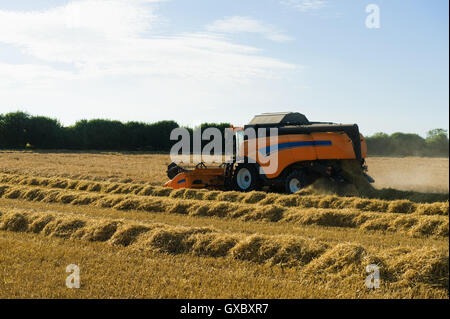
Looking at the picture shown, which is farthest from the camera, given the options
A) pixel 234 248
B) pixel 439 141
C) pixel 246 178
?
pixel 246 178

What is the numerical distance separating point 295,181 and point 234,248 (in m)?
6.43

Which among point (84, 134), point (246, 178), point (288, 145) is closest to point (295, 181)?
point (288, 145)

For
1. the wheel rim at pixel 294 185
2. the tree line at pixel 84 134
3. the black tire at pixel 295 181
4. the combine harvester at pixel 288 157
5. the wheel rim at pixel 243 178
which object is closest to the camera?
the combine harvester at pixel 288 157

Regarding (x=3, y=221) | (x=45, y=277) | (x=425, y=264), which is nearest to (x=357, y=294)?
(x=425, y=264)

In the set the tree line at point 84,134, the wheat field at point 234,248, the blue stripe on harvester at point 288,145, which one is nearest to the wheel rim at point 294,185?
the wheat field at point 234,248

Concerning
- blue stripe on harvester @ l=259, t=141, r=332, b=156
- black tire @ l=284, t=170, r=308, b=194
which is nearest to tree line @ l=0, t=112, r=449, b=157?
blue stripe on harvester @ l=259, t=141, r=332, b=156

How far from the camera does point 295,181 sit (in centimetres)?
1308

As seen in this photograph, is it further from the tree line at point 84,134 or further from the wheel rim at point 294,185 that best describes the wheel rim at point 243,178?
the tree line at point 84,134

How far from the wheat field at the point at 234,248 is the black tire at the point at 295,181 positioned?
0.61m

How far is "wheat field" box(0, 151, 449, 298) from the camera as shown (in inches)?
218

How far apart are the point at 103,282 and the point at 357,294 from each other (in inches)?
124

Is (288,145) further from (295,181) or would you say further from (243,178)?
(243,178)

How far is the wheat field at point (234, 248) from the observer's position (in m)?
5.55
